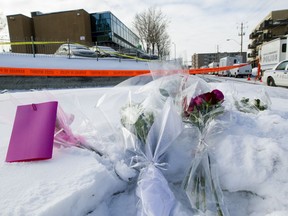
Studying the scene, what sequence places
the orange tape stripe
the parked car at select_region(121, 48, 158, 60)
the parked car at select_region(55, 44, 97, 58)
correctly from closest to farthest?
the orange tape stripe < the parked car at select_region(55, 44, 97, 58) < the parked car at select_region(121, 48, 158, 60)

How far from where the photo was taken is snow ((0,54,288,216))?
1.28 metres

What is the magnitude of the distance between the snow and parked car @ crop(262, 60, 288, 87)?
32.0 ft

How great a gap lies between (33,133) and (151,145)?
853 millimetres

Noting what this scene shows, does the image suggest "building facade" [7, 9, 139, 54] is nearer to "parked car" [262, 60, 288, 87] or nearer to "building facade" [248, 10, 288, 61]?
"parked car" [262, 60, 288, 87]

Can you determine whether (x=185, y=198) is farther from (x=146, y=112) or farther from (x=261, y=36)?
(x=261, y=36)

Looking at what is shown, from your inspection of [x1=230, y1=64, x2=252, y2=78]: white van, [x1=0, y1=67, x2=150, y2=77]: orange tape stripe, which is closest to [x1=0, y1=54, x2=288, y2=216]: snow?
[x1=0, y1=67, x2=150, y2=77]: orange tape stripe

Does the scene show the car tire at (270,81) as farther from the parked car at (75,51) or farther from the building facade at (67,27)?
the building facade at (67,27)

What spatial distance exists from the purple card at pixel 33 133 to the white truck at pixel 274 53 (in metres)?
17.8

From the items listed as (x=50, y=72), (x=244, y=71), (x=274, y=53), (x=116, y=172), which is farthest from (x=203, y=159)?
(x=244, y=71)

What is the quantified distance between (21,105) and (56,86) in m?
7.78

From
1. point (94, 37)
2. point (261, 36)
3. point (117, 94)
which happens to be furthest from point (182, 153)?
point (261, 36)

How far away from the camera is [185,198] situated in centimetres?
160

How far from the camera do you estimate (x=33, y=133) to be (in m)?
1.69

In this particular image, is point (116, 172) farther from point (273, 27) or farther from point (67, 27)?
point (273, 27)
